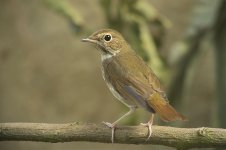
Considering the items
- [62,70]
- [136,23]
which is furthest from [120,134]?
[62,70]

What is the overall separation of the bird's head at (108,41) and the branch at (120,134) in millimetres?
293

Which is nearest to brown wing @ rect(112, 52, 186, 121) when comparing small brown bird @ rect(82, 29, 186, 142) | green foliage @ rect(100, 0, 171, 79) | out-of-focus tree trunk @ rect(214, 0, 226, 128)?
small brown bird @ rect(82, 29, 186, 142)

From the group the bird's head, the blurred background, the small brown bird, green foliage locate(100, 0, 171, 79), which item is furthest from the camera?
the blurred background

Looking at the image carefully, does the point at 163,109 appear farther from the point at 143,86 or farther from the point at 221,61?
the point at 221,61

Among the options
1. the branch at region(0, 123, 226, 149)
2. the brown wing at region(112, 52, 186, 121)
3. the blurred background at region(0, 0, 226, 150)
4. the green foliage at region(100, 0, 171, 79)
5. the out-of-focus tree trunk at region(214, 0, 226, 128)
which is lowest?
the branch at region(0, 123, 226, 149)

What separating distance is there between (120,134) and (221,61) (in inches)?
61.2

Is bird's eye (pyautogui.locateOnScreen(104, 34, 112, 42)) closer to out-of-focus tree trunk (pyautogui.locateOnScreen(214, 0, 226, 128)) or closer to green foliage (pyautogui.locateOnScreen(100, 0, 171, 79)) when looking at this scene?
out-of-focus tree trunk (pyautogui.locateOnScreen(214, 0, 226, 128))

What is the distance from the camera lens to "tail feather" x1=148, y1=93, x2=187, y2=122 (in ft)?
7.43

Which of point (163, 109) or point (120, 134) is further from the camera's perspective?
point (120, 134)

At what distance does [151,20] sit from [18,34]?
216cm

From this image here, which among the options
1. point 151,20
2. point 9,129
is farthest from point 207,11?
point 9,129

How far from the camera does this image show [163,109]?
2.33m

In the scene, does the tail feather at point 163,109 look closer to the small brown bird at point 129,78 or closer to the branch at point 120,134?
the small brown bird at point 129,78

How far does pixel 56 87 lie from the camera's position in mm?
6461
